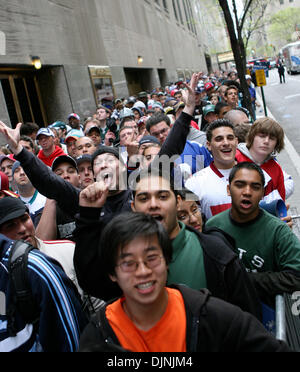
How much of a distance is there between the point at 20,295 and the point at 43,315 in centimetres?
19

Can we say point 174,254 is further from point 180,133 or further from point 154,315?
point 180,133

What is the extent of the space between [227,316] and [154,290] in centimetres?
36

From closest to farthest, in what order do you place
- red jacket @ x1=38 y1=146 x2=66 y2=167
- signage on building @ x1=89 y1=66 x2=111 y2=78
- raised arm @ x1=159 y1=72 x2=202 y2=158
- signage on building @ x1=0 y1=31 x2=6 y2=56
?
raised arm @ x1=159 y1=72 x2=202 y2=158, red jacket @ x1=38 y1=146 x2=66 y2=167, signage on building @ x1=0 y1=31 x2=6 y2=56, signage on building @ x1=89 y1=66 x2=111 y2=78

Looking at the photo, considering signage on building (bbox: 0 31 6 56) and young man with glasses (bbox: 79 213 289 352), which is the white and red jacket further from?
signage on building (bbox: 0 31 6 56)

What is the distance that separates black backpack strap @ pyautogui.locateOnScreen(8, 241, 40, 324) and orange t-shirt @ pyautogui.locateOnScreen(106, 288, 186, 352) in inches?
27.7

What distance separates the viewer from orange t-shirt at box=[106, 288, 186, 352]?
1.79 meters

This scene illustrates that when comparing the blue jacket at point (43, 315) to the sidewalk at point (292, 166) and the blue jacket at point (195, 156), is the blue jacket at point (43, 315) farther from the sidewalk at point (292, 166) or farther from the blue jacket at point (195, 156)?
the sidewalk at point (292, 166)

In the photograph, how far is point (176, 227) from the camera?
245 cm

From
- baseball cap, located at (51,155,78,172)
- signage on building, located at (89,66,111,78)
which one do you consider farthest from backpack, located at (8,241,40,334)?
signage on building, located at (89,66,111,78)

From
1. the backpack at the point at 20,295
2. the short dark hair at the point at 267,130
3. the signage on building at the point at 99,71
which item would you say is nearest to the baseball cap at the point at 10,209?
the backpack at the point at 20,295

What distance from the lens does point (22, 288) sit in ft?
7.64

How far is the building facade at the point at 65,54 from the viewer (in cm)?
1113

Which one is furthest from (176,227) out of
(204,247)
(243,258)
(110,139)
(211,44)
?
(211,44)
